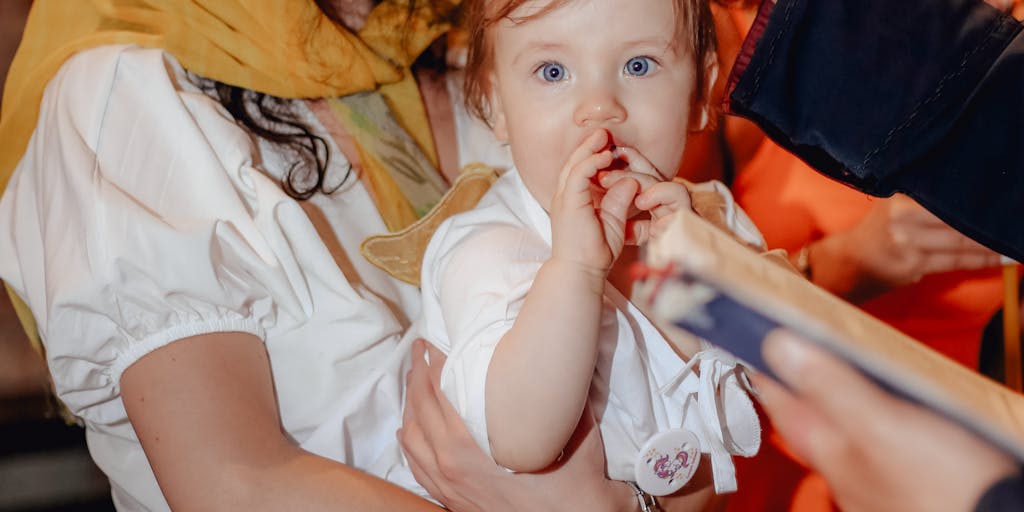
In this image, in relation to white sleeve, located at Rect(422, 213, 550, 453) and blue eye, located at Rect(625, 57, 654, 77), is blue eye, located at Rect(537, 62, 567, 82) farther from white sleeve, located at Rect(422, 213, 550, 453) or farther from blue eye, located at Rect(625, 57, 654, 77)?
white sleeve, located at Rect(422, 213, 550, 453)

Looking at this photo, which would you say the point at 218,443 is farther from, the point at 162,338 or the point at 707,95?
the point at 707,95

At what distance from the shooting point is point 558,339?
0.90 meters

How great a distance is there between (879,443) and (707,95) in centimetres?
73

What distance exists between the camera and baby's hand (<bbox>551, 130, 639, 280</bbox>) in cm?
94

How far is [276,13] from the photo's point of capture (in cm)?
126

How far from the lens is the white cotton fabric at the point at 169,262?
3.67 feet

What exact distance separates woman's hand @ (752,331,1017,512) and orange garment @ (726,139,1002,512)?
101 centimetres

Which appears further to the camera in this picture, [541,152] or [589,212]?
[541,152]

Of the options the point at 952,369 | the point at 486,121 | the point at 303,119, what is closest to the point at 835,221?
the point at 486,121

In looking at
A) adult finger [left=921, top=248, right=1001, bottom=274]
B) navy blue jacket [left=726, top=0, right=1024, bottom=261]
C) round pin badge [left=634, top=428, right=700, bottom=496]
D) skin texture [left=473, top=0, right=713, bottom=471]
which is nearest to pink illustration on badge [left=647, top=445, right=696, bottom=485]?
round pin badge [left=634, top=428, right=700, bottom=496]

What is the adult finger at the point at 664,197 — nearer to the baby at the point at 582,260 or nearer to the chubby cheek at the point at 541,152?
the baby at the point at 582,260

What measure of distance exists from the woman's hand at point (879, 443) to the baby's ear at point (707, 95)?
664 mm

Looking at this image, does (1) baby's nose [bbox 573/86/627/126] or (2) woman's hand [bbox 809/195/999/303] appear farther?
(2) woman's hand [bbox 809/195/999/303]

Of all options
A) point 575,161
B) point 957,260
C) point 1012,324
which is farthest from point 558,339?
point 1012,324
